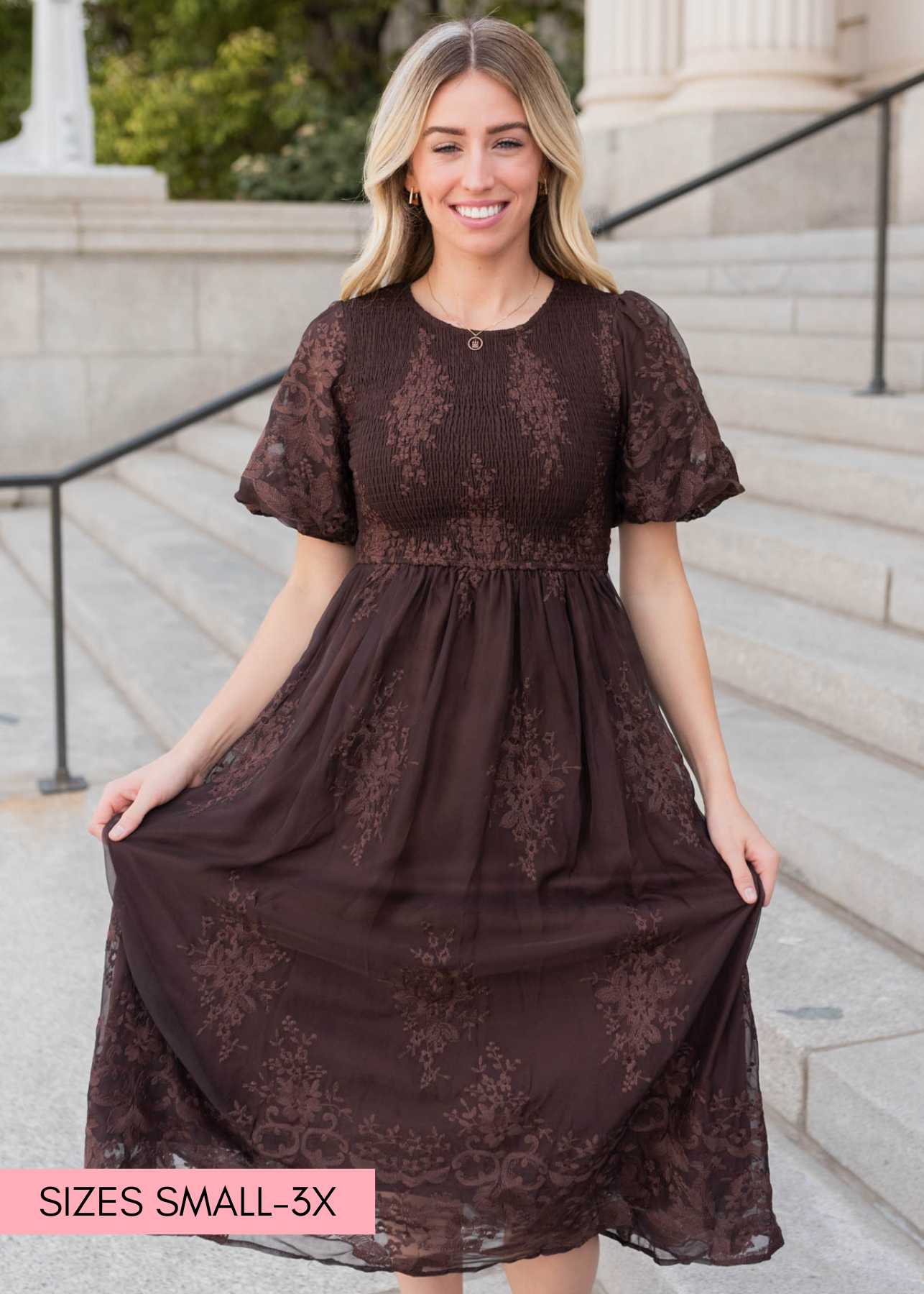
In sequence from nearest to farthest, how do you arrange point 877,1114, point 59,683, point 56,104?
point 877,1114 → point 59,683 → point 56,104

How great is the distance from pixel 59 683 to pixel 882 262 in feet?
11.5

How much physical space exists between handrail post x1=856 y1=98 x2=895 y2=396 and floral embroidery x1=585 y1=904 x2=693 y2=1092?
4311 millimetres

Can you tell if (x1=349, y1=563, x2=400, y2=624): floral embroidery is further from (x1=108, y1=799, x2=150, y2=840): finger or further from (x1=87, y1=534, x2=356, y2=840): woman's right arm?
(x1=108, y1=799, x2=150, y2=840): finger

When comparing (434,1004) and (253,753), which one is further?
(253,753)

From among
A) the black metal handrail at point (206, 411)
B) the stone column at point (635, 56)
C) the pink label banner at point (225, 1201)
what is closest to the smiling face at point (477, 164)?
the pink label banner at point (225, 1201)

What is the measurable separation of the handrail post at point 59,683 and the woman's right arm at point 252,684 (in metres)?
3.06

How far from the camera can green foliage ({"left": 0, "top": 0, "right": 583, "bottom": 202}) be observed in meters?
17.0

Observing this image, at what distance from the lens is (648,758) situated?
214 centimetres

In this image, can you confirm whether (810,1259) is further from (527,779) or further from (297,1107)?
(527,779)

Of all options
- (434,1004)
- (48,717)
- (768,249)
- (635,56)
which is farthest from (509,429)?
(635,56)

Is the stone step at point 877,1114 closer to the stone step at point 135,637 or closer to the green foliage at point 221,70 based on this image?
the stone step at point 135,637

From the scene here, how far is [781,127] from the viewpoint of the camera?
972cm

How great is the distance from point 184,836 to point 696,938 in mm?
744

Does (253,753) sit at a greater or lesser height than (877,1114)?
greater
